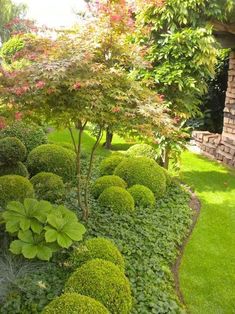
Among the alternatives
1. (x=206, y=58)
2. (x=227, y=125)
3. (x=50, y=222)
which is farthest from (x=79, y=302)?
(x=227, y=125)

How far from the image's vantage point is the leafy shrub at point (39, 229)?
427 cm

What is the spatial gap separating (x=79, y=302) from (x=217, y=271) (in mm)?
2688

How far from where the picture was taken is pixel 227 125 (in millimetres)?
11242

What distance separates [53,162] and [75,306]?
14.5 ft

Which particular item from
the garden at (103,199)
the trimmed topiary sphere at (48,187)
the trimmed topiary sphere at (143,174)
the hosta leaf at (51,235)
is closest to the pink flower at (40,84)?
the garden at (103,199)

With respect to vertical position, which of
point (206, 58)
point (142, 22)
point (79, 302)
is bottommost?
point (79, 302)

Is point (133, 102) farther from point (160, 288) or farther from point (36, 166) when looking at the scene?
point (36, 166)

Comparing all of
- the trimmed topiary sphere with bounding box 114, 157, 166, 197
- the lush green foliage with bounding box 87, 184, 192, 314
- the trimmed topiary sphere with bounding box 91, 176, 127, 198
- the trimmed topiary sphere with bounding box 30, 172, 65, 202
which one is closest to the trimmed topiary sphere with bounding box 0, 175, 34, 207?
the trimmed topiary sphere with bounding box 30, 172, 65, 202

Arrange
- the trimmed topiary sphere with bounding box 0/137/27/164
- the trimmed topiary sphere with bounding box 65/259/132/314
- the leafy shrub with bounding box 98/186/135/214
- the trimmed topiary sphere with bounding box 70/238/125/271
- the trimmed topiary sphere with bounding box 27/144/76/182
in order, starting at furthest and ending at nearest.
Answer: the trimmed topiary sphere with bounding box 27/144/76/182
the trimmed topiary sphere with bounding box 0/137/27/164
the leafy shrub with bounding box 98/186/135/214
the trimmed topiary sphere with bounding box 70/238/125/271
the trimmed topiary sphere with bounding box 65/259/132/314

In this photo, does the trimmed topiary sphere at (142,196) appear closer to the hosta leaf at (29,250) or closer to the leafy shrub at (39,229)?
the leafy shrub at (39,229)

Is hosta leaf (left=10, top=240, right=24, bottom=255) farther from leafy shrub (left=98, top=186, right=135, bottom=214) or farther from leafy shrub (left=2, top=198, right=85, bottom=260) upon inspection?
leafy shrub (left=98, top=186, right=135, bottom=214)

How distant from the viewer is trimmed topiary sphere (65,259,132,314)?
3811 millimetres

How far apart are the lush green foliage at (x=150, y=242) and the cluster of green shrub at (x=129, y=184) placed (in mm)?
192

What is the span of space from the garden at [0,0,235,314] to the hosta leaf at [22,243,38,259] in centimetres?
2
